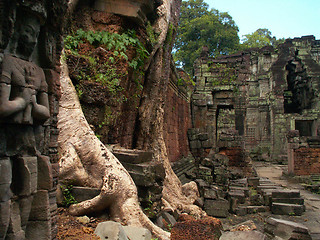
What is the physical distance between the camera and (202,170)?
9109 millimetres

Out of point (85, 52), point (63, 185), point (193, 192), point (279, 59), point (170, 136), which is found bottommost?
point (193, 192)

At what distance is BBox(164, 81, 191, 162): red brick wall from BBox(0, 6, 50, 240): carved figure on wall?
7.78 meters

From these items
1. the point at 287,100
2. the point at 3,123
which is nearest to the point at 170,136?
the point at 3,123

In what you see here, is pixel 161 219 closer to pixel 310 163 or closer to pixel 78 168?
pixel 78 168

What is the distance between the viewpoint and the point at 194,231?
387 cm

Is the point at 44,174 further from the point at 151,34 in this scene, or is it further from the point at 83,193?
the point at 151,34

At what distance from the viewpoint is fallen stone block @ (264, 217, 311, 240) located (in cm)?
485

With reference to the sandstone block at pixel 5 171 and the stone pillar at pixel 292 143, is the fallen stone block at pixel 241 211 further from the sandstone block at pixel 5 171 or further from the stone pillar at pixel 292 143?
the stone pillar at pixel 292 143

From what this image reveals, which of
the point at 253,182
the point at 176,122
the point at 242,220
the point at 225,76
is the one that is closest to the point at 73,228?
the point at 242,220

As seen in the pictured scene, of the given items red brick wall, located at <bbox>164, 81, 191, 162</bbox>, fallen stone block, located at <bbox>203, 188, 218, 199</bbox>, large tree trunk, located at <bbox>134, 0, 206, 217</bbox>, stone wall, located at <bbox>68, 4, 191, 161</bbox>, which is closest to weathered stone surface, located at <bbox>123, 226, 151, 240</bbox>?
stone wall, located at <bbox>68, 4, 191, 161</bbox>

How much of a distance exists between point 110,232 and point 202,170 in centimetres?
646

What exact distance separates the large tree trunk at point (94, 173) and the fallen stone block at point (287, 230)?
7.99ft

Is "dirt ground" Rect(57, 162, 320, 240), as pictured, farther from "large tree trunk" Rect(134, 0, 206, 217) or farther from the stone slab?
"large tree trunk" Rect(134, 0, 206, 217)

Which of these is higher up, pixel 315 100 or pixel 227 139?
pixel 315 100
